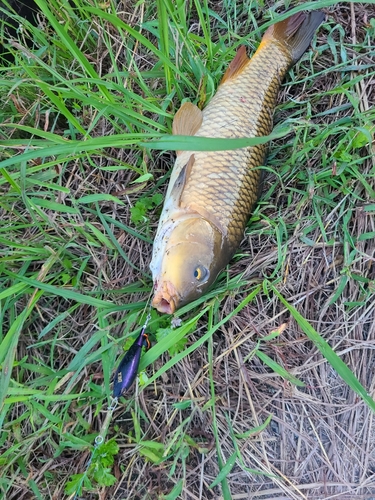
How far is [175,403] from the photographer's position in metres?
2.12

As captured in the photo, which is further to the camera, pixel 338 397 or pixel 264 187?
pixel 264 187

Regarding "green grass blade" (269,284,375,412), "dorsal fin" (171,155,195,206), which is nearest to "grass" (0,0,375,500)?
"green grass blade" (269,284,375,412)

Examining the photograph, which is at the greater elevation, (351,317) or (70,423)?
(70,423)

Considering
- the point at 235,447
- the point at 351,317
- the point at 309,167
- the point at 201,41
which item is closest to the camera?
the point at 235,447

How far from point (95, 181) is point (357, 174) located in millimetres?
1507

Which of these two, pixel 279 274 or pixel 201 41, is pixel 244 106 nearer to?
pixel 201 41

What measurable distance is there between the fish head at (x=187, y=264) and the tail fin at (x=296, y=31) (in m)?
1.28

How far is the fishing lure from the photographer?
77.0 inches

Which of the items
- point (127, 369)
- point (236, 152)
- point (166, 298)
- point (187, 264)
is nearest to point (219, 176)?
point (236, 152)

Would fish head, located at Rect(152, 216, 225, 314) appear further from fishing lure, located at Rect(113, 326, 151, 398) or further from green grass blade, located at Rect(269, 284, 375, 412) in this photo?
green grass blade, located at Rect(269, 284, 375, 412)

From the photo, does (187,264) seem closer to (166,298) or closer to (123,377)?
(166,298)

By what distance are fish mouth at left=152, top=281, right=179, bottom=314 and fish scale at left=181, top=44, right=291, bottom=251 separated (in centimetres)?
43

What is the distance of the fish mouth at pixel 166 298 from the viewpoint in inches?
75.9

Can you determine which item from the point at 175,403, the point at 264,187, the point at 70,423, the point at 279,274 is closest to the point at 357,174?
the point at 264,187
